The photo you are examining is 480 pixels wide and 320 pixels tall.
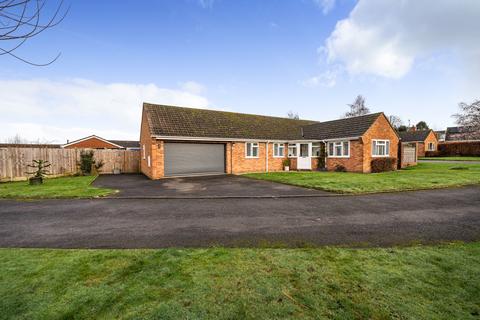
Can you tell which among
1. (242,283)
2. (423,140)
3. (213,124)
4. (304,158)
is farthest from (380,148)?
(423,140)

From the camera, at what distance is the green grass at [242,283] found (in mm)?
2326

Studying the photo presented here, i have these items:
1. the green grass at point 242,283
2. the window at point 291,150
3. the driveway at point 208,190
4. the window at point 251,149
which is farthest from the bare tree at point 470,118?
the green grass at point 242,283

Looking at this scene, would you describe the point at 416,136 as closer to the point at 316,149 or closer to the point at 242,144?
the point at 316,149

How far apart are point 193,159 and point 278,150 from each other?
8.87 m

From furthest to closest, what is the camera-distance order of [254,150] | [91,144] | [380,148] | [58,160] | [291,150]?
[91,144] < [291,150] < [254,150] < [380,148] < [58,160]

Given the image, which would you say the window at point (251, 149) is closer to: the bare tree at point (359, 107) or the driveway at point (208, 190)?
the driveway at point (208, 190)

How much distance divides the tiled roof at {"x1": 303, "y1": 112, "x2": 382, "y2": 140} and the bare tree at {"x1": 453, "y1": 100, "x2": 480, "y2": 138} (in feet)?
41.6

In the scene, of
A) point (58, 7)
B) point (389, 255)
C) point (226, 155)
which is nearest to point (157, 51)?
point (226, 155)

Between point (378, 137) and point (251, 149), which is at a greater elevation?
point (378, 137)

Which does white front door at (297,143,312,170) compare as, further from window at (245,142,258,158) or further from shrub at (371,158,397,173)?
shrub at (371,158,397,173)

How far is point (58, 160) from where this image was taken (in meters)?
17.0

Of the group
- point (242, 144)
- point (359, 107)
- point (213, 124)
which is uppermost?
point (359, 107)

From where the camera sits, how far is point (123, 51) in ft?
45.4

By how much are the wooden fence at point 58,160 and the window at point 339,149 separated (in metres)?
19.6
